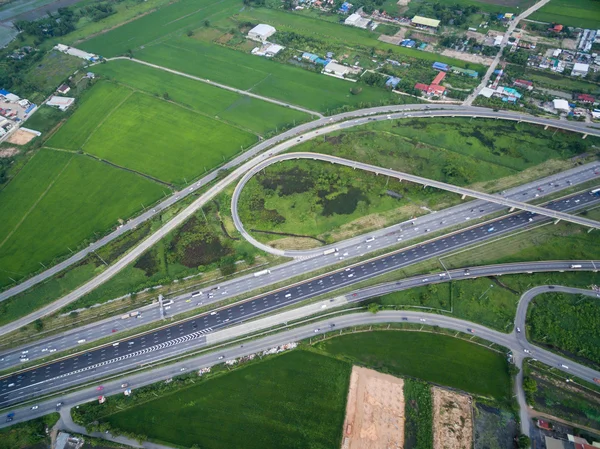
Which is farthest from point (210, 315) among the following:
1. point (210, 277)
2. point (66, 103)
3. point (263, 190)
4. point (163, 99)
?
point (66, 103)

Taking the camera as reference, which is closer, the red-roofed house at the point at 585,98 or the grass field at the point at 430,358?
the grass field at the point at 430,358

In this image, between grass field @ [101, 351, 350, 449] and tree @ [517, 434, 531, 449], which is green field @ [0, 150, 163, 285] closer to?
grass field @ [101, 351, 350, 449]

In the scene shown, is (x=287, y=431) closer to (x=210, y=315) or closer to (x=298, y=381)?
(x=298, y=381)

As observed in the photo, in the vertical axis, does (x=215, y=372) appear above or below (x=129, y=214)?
below

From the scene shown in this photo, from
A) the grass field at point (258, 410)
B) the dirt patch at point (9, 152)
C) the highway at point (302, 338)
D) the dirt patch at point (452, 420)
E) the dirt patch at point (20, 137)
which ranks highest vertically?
the dirt patch at point (20, 137)

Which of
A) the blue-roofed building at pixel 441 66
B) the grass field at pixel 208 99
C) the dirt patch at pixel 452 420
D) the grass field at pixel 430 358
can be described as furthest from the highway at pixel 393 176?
the blue-roofed building at pixel 441 66

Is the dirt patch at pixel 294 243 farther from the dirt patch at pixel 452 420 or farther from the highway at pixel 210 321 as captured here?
the dirt patch at pixel 452 420
